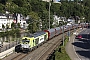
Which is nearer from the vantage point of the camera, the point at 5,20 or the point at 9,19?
the point at 5,20

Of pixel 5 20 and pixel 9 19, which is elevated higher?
pixel 9 19

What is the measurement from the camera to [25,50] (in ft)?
148

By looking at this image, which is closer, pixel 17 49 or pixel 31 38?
pixel 31 38

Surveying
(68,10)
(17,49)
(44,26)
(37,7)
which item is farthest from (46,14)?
(68,10)

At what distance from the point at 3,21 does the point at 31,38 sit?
210 feet

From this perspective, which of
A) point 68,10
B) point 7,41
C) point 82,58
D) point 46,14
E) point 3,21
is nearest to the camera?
point 82,58

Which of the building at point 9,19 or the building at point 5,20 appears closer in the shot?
the building at point 5,20

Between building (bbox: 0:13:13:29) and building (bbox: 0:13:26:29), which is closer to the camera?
building (bbox: 0:13:13:29)

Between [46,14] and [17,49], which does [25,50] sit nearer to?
[17,49]

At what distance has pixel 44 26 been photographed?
98250mm

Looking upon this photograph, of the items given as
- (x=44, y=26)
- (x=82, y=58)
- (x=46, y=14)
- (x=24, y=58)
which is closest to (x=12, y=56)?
(x=24, y=58)

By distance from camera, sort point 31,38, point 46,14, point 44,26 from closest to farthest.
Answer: point 31,38 → point 44,26 → point 46,14

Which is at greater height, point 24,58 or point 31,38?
point 31,38

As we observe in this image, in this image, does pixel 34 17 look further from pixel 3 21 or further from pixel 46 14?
pixel 3 21
